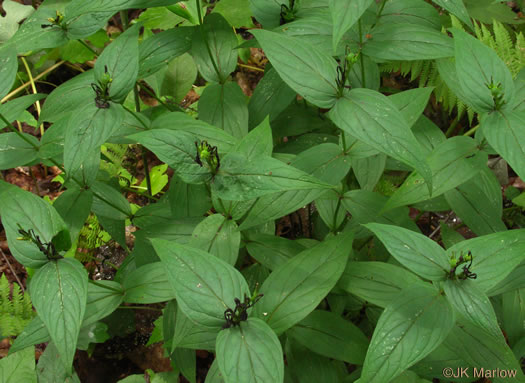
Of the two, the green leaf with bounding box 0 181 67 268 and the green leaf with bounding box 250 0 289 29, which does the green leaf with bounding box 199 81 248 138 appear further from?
the green leaf with bounding box 0 181 67 268

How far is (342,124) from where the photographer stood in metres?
1.77

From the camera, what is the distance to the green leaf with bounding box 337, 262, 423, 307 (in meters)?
1.96

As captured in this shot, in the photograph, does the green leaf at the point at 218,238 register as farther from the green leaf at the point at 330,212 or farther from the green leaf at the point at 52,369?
the green leaf at the point at 52,369

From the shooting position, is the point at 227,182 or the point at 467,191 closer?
the point at 227,182

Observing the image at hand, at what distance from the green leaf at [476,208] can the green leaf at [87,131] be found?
1.47 meters

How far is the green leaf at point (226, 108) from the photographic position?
239 centimetres

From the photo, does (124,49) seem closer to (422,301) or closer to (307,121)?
(307,121)

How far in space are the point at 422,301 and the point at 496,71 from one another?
36.0 inches

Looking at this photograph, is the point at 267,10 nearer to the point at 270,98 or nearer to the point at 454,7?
the point at 270,98

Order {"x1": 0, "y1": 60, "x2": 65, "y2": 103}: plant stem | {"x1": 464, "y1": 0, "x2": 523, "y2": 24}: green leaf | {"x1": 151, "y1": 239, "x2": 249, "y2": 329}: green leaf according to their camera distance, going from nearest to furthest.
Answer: {"x1": 151, "y1": 239, "x2": 249, "y2": 329}: green leaf, {"x1": 464, "y1": 0, "x2": 523, "y2": 24}: green leaf, {"x1": 0, "y1": 60, "x2": 65, "y2": 103}: plant stem

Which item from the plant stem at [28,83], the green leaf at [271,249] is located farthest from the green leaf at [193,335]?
the plant stem at [28,83]

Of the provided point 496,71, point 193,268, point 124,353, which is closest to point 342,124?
point 496,71

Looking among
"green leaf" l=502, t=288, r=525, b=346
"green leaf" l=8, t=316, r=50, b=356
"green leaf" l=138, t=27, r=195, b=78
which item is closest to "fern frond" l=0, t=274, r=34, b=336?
"green leaf" l=8, t=316, r=50, b=356

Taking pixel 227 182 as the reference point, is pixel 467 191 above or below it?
below
